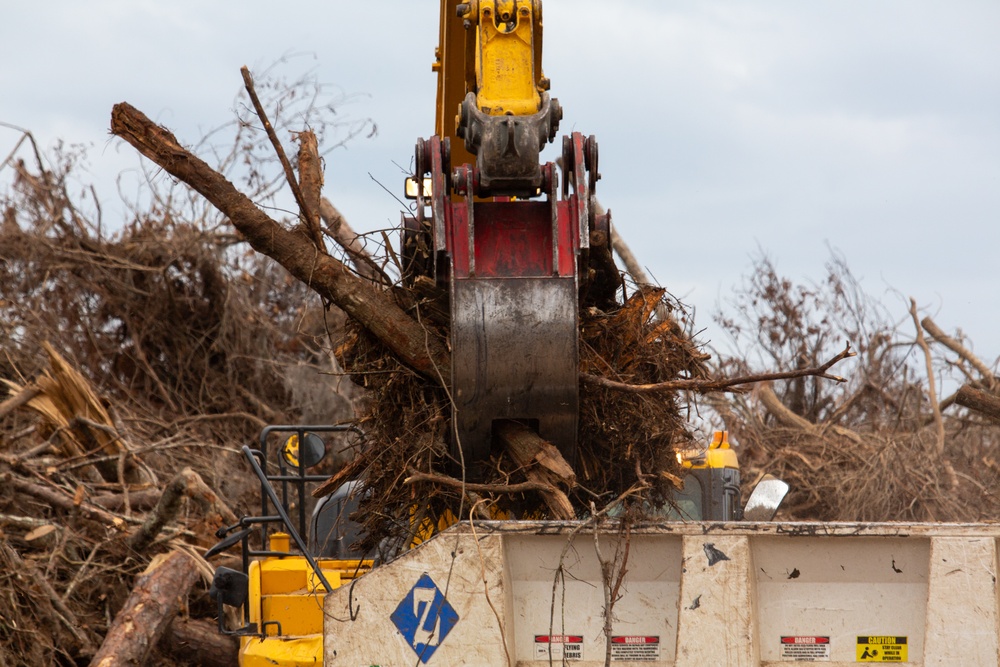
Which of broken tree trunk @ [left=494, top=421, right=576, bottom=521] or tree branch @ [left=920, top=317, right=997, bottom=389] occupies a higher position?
tree branch @ [left=920, top=317, right=997, bottom=389]

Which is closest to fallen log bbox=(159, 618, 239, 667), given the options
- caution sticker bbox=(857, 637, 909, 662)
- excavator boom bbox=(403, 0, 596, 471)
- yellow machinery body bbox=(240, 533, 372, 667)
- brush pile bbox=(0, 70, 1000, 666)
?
brush pile bbox=(0, 70, 1000, 666)

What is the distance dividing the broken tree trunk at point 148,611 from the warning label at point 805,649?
13.8 ft

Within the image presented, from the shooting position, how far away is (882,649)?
3535mm

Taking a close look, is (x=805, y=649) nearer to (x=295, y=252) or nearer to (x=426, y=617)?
(x=426, y=617)

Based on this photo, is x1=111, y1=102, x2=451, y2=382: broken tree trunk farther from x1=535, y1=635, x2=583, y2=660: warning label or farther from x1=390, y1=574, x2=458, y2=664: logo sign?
x1=535, y1=635, x2=583, y2=660: warning label

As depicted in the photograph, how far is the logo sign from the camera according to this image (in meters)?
3.53

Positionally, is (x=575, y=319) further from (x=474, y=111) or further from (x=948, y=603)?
(x=948, y=603)

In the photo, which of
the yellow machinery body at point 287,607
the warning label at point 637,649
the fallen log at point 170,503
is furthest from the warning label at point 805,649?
the fallen log at point 170,503

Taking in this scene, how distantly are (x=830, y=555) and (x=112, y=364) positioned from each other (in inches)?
422

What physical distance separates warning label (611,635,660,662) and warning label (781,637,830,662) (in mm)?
390

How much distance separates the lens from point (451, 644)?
11.6ft

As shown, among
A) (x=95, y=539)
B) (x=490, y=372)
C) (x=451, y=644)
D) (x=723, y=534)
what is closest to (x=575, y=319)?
(x=490, y=372)

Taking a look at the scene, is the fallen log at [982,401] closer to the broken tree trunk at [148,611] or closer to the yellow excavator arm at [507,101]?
the yellow excavator arm at [507,101]

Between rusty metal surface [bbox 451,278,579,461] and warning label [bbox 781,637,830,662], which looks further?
rusty metal surface [bbox 451,278,579,461]
